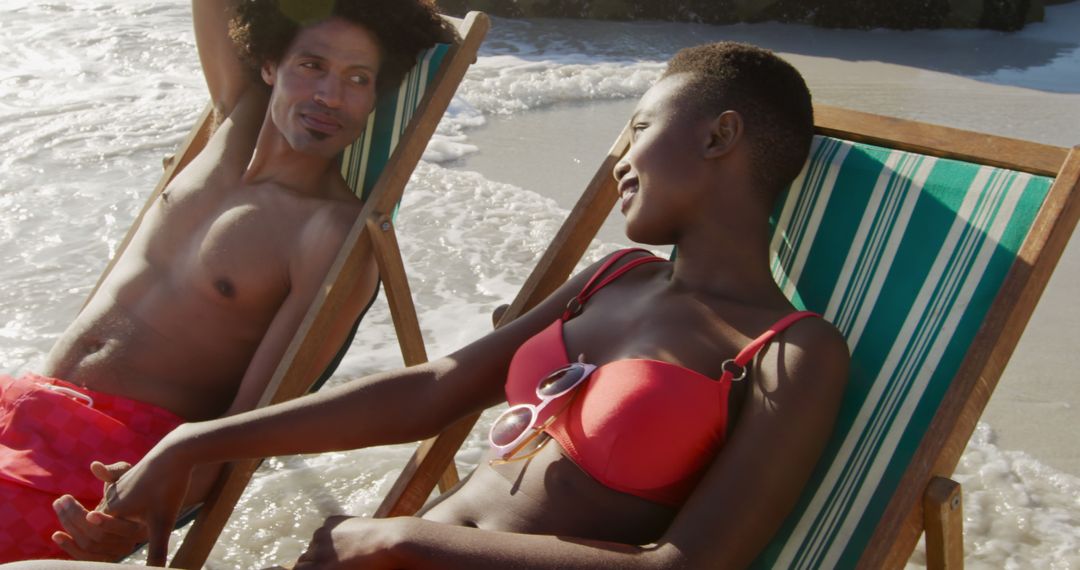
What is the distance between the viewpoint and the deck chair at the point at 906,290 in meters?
1.77

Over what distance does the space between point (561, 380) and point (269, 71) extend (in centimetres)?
154

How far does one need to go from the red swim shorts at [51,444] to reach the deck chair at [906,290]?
2.07 ft

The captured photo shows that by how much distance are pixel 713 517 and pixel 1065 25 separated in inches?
465

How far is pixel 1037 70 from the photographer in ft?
30.3

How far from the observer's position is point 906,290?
205cm

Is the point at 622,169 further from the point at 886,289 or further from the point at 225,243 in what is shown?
the point at 225,243

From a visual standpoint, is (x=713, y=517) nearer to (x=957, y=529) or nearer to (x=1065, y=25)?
(x=957, y=529)

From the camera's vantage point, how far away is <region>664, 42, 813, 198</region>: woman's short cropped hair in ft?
6.57

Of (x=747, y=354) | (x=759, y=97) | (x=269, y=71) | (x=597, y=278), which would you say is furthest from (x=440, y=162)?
(x=747, y=354)

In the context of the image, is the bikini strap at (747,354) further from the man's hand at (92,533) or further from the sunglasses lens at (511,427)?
the man's hand at (92,533)

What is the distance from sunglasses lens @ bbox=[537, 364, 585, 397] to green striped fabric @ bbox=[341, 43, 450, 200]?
4.08ft

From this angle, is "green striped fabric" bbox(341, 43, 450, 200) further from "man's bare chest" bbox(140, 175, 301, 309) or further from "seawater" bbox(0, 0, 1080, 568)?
"seawater" bbox(0, 0, 1080, 568)

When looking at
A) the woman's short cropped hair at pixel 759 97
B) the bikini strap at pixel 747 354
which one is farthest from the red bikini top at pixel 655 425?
the woman's short cropped hair at pixel 759 97

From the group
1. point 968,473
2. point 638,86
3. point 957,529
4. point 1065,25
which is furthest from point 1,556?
point 1065,25
